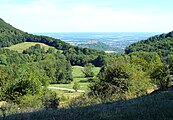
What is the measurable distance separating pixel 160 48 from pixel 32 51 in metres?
72.6

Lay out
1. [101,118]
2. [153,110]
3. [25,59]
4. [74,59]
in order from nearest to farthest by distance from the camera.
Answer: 1. [101,118]
2. [153,110]
3. [25,59]
4. [74,59]

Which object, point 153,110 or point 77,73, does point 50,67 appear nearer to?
point 77,73

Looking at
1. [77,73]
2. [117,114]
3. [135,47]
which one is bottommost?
[77,73]

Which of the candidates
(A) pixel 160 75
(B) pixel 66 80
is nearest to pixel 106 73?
(A) pixel 160 75

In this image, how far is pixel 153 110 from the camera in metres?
8.23

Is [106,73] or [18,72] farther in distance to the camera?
[18,72]

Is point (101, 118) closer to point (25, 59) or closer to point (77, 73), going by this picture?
point (77, 73)

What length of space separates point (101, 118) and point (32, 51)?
574ft

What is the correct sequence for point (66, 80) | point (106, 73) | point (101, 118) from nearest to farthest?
point (101, 118)
point (106, 73)
point (66, 80)

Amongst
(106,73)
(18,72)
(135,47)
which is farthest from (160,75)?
(135,47)

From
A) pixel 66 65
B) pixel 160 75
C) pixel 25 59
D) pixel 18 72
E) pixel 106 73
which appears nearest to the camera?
pixel 106 73

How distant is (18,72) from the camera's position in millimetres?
99750

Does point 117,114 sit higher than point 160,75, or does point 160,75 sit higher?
point 117,114

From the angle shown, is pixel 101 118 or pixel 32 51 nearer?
pixel 101 118
